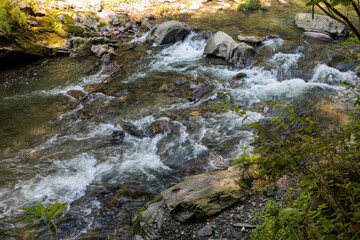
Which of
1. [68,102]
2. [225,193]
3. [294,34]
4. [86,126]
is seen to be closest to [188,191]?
[225,193]

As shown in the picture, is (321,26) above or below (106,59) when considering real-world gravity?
below

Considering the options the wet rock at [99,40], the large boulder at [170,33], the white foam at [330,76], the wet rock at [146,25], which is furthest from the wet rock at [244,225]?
the wet rock at [146,25]

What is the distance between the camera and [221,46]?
34.3 feet

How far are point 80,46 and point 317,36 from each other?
36.8ft

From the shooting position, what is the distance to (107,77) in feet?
30.2

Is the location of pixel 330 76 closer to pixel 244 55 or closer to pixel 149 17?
pixel 244 55

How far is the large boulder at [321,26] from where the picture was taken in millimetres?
10688

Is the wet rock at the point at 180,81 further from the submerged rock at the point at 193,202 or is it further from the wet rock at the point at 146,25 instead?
the wet rock at the point at 146,25

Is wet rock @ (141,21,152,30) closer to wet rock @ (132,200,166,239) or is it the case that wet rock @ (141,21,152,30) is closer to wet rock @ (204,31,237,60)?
wet rock @ (204,31,237,60)

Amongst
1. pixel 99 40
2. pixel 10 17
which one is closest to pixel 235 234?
pixel 99 40

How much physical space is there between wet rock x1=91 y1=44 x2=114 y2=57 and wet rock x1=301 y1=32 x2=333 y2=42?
927cm

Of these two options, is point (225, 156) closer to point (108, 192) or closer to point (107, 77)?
point (108, 192)

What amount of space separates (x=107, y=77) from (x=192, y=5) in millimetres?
11746

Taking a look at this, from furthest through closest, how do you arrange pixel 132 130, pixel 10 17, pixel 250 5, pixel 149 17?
pixel 250 5
pixel 149 17
pixel 10 17
pixel 132 130
